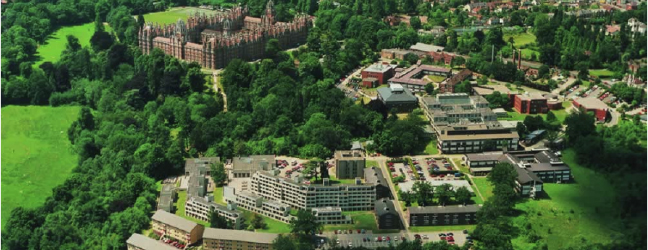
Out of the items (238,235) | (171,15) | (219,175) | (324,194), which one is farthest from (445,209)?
(171,15)

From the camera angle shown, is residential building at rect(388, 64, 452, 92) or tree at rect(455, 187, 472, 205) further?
residential building at rect(388, 64, 452, 92)

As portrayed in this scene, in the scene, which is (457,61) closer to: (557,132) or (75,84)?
(557,132)

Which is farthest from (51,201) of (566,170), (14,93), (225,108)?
(566,170)

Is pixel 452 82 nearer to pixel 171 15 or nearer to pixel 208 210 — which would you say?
pixel 208 210

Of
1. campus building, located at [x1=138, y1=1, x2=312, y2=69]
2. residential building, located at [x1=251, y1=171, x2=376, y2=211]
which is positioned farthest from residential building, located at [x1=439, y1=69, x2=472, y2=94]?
residential building, located at [x1=251, y1=171, x2=376, y2=211]

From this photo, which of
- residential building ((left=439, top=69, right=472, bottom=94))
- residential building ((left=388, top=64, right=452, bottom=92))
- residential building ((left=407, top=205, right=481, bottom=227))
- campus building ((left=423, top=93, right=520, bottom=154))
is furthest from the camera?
residential building ((left=388, top=64, right=452, bottom=92))

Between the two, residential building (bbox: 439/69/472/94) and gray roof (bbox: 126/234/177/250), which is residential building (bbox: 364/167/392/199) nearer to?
gray roof (bbox: 126/234/177/250)

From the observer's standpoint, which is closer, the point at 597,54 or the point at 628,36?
the point at 597,54
